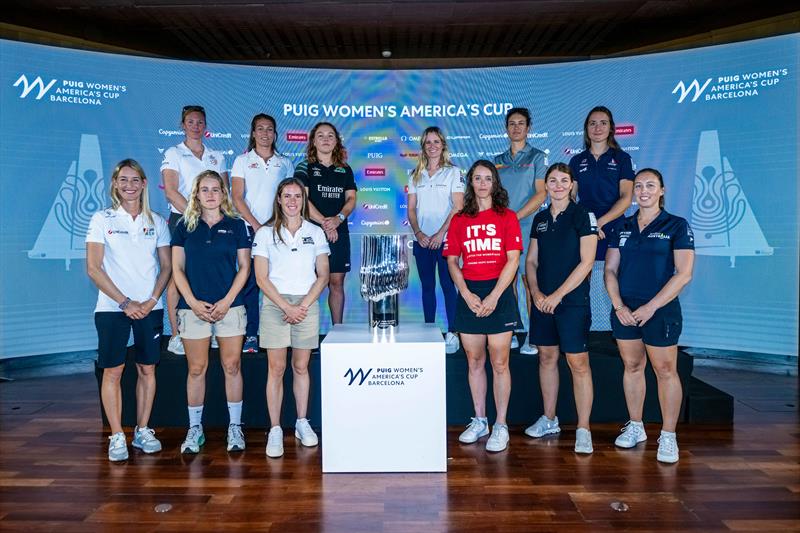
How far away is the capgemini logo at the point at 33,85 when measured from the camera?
5.27 meters

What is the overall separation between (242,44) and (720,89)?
14.4 feet

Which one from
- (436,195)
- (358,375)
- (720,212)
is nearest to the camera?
(358,375)

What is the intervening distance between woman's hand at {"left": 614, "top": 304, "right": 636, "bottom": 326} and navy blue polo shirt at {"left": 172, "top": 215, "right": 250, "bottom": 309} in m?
1.97

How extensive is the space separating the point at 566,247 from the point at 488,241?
0.41m

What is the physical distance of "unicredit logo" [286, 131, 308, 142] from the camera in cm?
614

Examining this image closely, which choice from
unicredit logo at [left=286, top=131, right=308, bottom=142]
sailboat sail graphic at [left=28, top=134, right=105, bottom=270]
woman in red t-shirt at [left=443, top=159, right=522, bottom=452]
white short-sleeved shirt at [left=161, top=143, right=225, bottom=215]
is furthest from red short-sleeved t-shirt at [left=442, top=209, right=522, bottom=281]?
sailboat sail graphic at [left=28, top=134, right=105, bottom=270]

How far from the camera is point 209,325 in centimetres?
329

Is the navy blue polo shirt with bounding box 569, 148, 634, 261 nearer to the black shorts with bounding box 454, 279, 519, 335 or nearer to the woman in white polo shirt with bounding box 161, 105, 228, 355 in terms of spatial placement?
the black shorts with bounding box 454, 279, 519, 335

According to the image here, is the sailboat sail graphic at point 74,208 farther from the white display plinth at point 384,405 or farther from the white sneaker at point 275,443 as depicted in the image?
the white display plinth at point 384,405

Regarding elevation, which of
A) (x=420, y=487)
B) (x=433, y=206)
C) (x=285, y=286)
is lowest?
(x=420, y=487)

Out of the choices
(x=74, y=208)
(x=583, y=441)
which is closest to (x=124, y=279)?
(x=583, y=441)

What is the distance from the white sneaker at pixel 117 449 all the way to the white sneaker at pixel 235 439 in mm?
518

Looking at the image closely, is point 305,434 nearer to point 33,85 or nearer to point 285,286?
point 285,286

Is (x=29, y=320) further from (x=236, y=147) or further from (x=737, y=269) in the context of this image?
(x=737, y=269)
